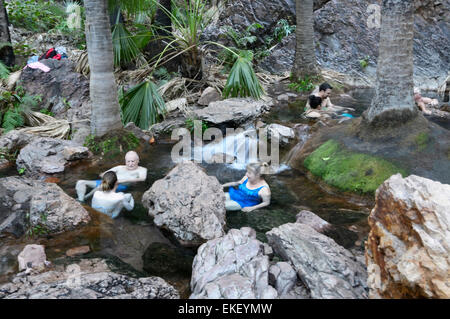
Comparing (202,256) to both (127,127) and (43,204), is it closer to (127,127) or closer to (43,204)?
(43,204)

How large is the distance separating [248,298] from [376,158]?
12.9 feet

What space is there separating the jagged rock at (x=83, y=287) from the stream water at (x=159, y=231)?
16.7 inches

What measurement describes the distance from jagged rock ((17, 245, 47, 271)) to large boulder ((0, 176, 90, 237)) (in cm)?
77

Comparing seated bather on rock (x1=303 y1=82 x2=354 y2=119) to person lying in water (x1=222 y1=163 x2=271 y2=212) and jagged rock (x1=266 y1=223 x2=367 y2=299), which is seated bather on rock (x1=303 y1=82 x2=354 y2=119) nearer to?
person lying in water (x1=222 y1=163 x2=271 y2=212)

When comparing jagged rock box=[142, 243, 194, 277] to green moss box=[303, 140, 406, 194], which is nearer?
jagged rock box=[142, 243, 194, 277]

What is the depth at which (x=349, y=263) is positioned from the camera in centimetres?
339

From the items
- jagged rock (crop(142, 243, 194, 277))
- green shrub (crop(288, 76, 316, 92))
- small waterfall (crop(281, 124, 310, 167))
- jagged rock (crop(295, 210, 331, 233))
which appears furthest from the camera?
green shrub (crop(288, 76, 316, 92))

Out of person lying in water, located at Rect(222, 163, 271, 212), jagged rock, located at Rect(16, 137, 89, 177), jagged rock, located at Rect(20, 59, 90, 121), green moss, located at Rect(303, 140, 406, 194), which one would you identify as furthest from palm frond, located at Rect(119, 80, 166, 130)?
green moss, located at Rect(303, 140, 406, 194)

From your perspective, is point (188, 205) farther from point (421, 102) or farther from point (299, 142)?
point (421, 102)

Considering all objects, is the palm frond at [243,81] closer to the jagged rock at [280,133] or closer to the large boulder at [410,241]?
the jagged rock at [280,133]

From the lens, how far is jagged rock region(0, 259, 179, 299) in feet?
9.95

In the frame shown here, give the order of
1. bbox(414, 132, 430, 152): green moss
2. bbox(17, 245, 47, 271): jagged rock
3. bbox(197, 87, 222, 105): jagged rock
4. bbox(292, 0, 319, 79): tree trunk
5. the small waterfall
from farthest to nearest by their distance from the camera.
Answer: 1. bbox(292, 0, 319, 79): tree trunk
2. bbox(197, 87, 222, 105): jagged rock
3. the small waterfall
4. bbox(414, 132, 430, 152): green moss
5. bbox(17, 245, 47, 271): jagged rock

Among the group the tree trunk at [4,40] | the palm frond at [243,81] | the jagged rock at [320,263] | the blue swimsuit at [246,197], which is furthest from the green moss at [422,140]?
the tree trunk at [4,40]

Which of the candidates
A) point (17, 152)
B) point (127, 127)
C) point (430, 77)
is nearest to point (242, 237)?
point (127, 127)
